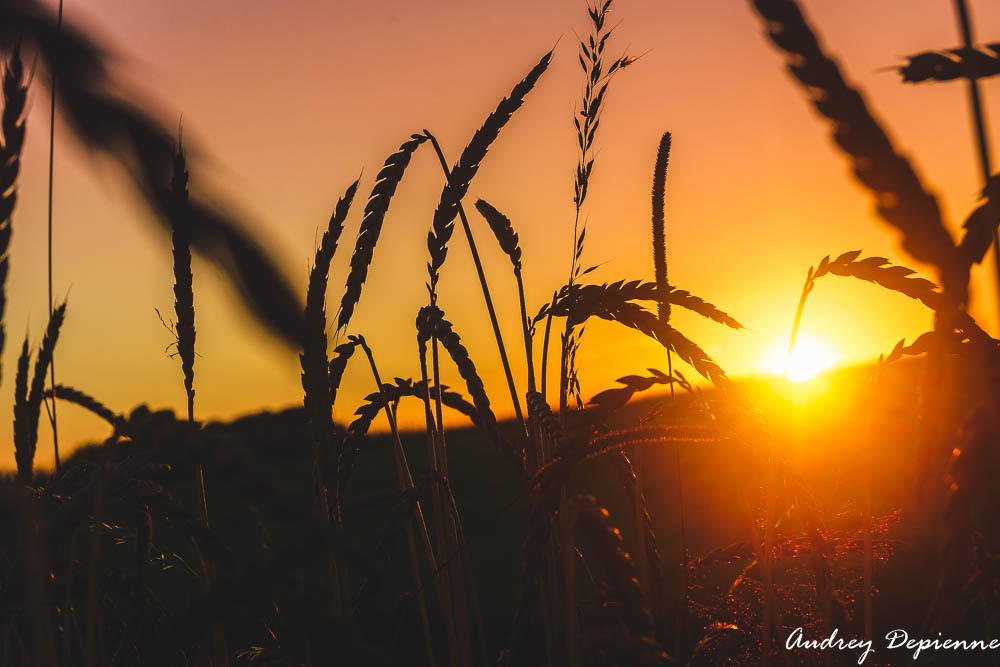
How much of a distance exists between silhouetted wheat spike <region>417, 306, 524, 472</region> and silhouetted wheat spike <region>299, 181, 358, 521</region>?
9.0 inches

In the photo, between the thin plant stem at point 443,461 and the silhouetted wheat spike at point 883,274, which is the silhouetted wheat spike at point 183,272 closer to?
the thin plant stem at point 443,461

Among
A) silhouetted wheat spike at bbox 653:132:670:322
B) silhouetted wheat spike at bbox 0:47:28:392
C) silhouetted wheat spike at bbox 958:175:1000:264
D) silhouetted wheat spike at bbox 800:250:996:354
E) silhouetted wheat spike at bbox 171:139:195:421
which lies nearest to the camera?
silhouetted wheat spike at bbox 958:175:1000:264

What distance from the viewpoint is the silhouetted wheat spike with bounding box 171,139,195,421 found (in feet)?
4.49

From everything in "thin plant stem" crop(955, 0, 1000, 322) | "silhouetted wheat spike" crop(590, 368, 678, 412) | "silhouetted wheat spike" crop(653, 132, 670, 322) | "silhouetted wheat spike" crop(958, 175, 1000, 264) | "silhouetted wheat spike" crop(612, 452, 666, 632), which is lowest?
"silhouetted wheat spike" crop(612, 452, 666, 632)

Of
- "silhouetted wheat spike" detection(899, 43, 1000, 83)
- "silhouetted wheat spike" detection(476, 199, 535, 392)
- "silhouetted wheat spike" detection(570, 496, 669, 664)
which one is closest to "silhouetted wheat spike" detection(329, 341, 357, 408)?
"silhouetted wheat spike" detection(476, 199, 535, 392)

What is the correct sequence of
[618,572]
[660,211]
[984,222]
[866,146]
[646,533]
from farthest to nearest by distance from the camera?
[660,211]
[646,533]
[618,572]
[984,222]
[866,146]

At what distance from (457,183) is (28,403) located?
0.84 meters

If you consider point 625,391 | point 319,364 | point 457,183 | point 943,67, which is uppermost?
point 457,183

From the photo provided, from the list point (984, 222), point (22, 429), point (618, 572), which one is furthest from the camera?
point (22, 429)

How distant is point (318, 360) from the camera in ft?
4.12

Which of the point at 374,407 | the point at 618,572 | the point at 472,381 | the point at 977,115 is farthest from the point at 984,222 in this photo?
the point at 374,407

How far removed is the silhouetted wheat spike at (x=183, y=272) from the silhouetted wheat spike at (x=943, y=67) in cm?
122

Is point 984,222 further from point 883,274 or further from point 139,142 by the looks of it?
point 139,142

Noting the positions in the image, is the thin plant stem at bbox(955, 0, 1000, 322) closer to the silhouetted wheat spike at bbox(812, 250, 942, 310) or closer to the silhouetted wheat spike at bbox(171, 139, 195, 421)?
the silhouetted wheat spike at bbox(812, 250, 942, 310)
